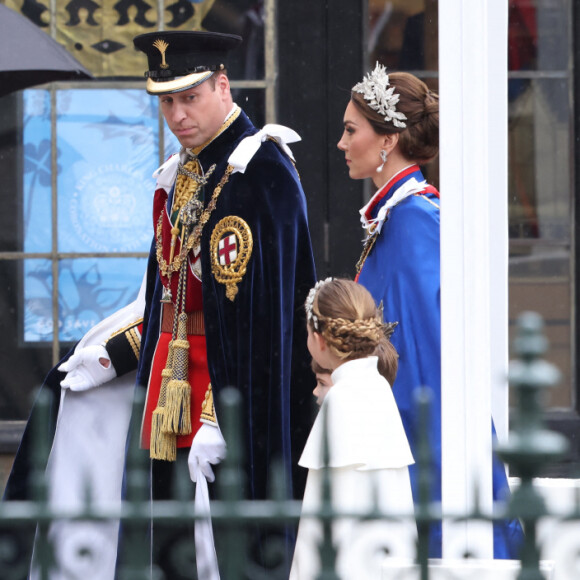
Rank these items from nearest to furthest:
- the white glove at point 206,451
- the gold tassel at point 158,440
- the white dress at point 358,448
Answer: the white dress at point 358,448 → the white glove at point 206,451 → the gold tassel at point 158,440

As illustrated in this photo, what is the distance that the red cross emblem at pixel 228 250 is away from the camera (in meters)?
3.53

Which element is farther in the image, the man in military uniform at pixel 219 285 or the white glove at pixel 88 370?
the white glove at pixel 88 370

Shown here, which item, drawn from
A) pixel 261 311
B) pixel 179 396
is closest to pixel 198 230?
pixel 261 311

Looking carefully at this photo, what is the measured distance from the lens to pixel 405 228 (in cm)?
362

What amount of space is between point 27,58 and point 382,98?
47.1 inches

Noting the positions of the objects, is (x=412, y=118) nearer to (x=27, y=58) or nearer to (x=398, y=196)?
(x=398, y=196)

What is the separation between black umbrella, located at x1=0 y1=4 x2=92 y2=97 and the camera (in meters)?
4.10

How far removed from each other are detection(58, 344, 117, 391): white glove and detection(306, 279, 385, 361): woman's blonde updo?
0.95 metres

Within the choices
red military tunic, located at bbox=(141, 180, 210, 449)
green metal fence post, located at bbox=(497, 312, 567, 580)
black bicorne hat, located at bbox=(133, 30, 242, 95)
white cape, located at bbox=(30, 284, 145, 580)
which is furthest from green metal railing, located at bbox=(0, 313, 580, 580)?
white cape, located at bbox=(30, 284, 145, 580)

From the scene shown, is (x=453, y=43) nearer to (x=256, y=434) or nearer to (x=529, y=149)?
(x=256, y=434)

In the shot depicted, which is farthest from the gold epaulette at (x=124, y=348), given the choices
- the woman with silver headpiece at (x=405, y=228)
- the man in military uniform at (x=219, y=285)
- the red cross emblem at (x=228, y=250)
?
the woman with silver headpiece at (x=405, y=228)

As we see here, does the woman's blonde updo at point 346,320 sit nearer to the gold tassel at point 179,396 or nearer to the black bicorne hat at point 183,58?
the gold tassel at point 179,396

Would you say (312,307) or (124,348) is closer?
(312,307)

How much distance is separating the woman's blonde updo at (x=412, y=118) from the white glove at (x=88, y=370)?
1.08 m
